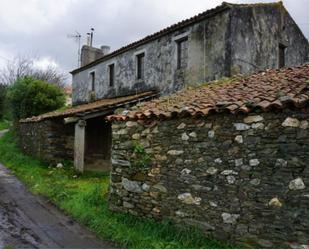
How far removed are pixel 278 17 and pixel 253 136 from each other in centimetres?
998

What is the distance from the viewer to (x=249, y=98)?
6.53 m

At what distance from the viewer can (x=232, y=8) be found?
12.7m

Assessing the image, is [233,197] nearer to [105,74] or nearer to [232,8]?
[232,8]

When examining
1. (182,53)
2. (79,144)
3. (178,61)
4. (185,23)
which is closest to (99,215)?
(79,144)

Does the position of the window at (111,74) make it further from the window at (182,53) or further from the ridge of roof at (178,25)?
the window at (182,53)

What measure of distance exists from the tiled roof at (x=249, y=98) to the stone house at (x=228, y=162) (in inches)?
0.7

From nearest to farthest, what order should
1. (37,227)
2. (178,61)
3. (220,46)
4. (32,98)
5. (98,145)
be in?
1. (37,227)
2. (220,46)
3. (178,61)
4. (98,145)
5. (32,98)

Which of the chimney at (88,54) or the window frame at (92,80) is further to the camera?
the chimney at (88,54)

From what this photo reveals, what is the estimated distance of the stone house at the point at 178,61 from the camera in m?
12.9

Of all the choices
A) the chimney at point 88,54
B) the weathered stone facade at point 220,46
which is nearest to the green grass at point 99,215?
the weathered stone facade at point 220,46

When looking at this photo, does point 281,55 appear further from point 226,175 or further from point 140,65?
point 226,175

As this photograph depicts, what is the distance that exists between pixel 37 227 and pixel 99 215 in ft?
4.13

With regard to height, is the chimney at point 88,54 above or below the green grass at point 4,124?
above

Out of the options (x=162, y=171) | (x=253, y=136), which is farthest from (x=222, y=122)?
(x=162, y=171)
